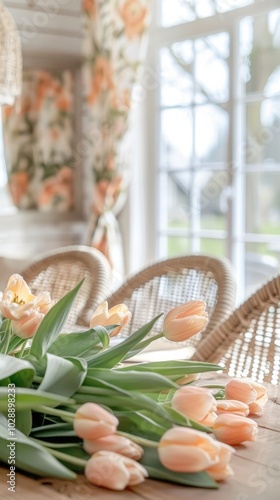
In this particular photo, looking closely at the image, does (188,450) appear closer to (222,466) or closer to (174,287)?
(222,466)

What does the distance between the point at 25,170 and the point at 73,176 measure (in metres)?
0.33

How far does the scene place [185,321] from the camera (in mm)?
1119

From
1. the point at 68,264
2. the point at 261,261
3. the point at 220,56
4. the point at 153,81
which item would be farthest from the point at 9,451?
the point at 153,81

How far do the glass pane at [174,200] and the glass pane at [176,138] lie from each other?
72 mm

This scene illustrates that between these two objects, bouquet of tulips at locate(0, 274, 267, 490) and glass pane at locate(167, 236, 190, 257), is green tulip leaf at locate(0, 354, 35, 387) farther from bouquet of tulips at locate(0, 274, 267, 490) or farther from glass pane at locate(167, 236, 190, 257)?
glass pane at locate(167, 236, 190, 257)

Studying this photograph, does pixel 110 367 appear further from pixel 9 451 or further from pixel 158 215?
pixel 158 215

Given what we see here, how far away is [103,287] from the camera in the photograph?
103 inches

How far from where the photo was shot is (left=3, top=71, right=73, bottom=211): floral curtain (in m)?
4.65

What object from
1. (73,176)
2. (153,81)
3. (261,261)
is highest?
(153,81)

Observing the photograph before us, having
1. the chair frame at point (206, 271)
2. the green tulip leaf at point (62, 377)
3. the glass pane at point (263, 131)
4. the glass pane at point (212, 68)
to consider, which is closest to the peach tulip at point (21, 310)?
the green tulip leaf at point (62, 377)

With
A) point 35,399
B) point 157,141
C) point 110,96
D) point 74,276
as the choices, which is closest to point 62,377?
point 35,399

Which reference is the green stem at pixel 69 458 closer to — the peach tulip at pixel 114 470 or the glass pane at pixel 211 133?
the peach tulip at pixel 114 470

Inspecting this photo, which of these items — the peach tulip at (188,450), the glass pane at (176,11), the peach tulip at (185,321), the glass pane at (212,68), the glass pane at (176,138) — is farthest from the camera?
the glass pane at (176,138)

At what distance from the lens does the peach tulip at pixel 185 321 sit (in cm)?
112
